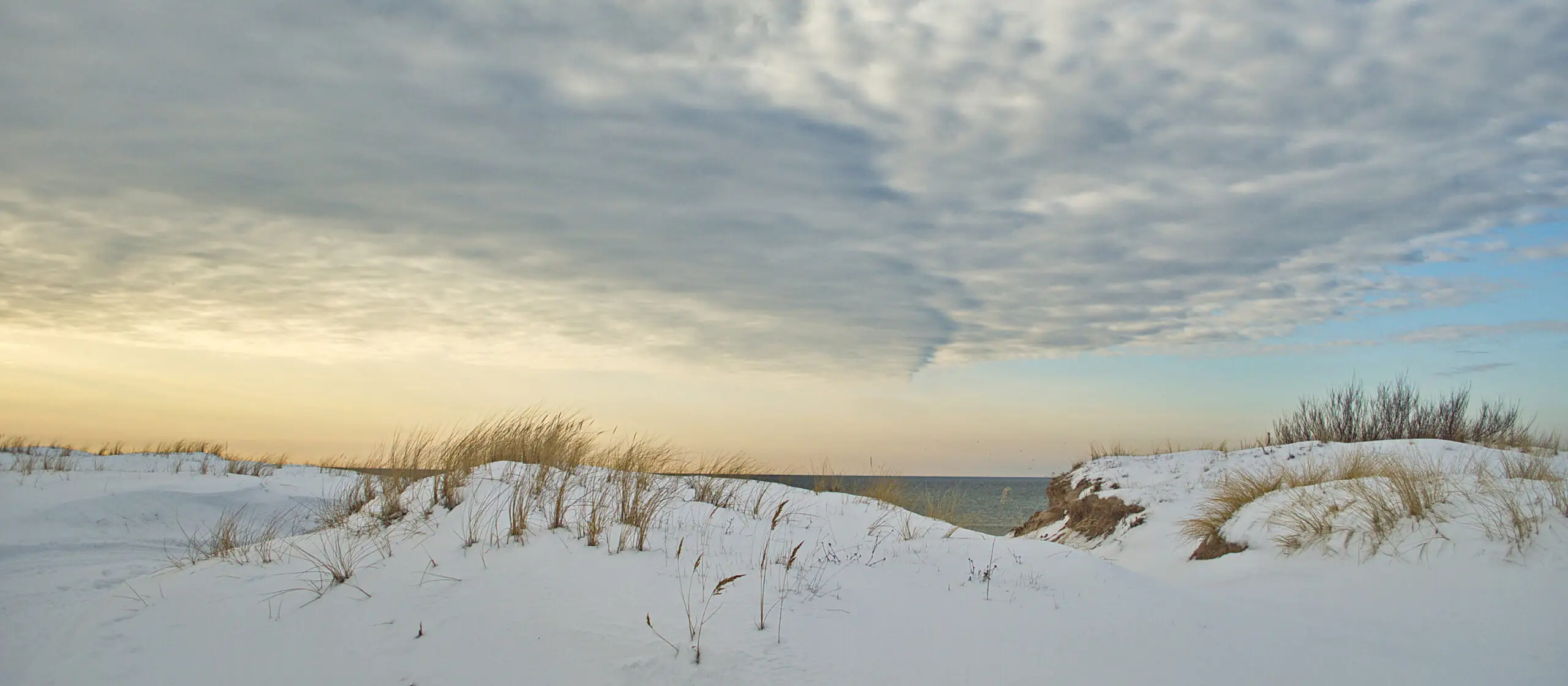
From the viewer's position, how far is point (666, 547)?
5.27m

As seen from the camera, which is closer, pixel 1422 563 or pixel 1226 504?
pixel 1422 563

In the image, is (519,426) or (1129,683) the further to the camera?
(519,426)

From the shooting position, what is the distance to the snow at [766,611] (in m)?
4.00

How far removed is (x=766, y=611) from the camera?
431 centimetres

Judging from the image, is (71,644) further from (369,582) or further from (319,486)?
(319,486)

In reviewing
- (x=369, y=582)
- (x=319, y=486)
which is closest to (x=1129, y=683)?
(x=369, y=582)

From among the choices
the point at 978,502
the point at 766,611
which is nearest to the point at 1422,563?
the point at 766,611

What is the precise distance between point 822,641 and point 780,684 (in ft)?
1.43

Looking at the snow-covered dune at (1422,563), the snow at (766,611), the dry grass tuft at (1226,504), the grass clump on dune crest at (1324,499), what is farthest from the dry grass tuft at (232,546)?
the dry grass tuft at (1226,504)

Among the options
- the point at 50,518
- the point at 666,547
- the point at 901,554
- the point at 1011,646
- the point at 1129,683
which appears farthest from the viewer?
the point at 50,518

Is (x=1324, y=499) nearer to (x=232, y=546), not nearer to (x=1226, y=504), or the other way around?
(x=1226, y=504)

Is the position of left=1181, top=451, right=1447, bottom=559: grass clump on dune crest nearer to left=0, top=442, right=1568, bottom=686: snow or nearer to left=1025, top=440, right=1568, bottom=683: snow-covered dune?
left=1025, top=440, right=1568, bottom=683: snow-covered dune

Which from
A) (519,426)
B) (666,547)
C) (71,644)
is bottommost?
(71,644)

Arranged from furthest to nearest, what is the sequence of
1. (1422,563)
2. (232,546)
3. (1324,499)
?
(1324,499) → (232,546) → (1422,563)
